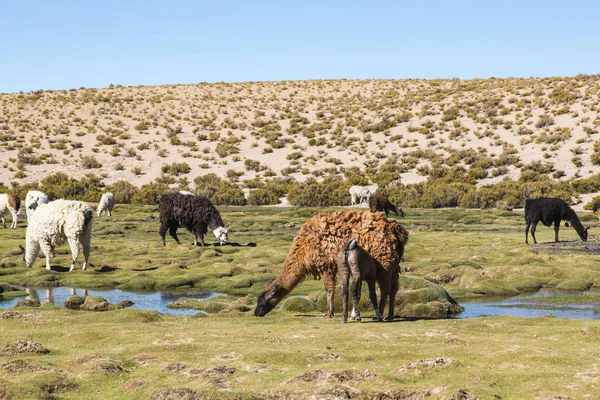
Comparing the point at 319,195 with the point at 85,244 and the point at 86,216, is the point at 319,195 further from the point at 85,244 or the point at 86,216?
the point at 86,216

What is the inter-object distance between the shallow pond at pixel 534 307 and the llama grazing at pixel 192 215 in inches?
670

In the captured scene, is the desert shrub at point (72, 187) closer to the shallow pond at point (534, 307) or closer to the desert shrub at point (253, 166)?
the desert shrub at point (253, 166)

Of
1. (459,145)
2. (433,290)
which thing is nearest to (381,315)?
(433,290)

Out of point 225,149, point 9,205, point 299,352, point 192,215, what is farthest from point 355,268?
point 225,149

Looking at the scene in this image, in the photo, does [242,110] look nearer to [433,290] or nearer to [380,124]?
[380,124]

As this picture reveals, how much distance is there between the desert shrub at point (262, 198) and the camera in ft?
236

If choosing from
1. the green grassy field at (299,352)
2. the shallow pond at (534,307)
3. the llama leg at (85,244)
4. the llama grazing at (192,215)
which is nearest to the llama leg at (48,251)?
the llama leg at (85,244)

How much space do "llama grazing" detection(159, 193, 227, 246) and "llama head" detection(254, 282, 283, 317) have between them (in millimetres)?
18769

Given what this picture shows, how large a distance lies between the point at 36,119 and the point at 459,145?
58880 mm

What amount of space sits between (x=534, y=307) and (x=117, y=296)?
1322cm

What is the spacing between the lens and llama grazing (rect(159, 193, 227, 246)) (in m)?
37.9

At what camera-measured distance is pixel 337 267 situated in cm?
1806

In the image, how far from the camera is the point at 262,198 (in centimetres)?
7238

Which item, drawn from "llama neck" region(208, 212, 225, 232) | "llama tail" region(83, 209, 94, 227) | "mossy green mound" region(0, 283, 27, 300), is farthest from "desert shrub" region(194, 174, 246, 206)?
"mossy green mound" region(0, 283, 27, 300)
